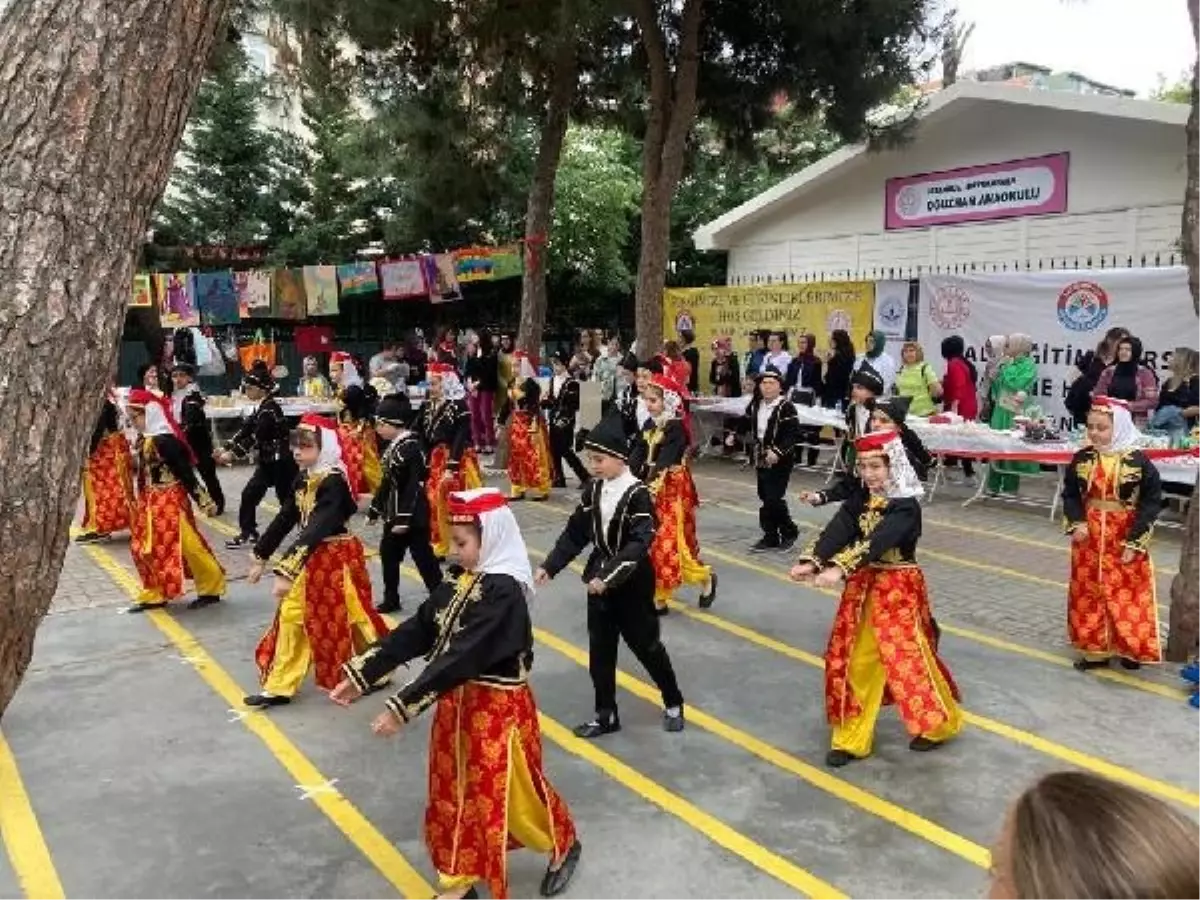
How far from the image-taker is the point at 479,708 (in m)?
3.99

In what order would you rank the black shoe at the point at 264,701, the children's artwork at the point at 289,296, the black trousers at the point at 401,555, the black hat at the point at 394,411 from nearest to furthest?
the black shoe at the point at 264,701, the black trousers at the point at 401,555, the black hat at the point at 394,411, the children's artwork at the point at 289,296

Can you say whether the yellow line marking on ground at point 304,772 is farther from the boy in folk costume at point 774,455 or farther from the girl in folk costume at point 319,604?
the boy in folk costume at point 774,455

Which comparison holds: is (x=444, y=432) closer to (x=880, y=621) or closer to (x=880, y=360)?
(x=880, y=621)

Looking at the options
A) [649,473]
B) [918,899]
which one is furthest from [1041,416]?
[918,899]

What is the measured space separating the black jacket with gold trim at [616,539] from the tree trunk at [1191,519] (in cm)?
346

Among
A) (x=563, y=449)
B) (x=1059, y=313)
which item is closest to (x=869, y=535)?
(x=563, y=449)

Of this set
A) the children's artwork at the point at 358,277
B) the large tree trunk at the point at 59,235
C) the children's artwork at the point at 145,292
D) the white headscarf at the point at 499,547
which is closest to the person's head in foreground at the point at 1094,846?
the large tree trunk at the point at 59,235

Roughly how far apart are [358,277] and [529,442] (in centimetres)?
810

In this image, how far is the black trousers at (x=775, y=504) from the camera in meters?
9.45

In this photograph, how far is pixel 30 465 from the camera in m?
2.06

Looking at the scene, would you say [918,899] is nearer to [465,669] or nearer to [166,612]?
[465,669]

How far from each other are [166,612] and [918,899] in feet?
19.5

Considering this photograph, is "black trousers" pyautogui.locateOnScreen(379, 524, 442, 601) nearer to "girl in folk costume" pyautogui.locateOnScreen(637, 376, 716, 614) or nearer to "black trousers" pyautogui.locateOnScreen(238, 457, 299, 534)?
"girl in folk costume" pyautogui.locateOnScreen(637, 376, 716, 614)

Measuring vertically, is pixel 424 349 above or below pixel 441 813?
above
